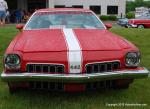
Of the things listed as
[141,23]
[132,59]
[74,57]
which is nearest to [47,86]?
[74,57]

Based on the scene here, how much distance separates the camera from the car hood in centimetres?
556

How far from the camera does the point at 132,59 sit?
5.65 m

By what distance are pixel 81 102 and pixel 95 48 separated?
2.59 feet

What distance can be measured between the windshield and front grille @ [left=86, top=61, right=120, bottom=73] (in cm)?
180

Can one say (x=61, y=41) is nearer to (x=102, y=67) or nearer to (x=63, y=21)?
(x=102, y=67)

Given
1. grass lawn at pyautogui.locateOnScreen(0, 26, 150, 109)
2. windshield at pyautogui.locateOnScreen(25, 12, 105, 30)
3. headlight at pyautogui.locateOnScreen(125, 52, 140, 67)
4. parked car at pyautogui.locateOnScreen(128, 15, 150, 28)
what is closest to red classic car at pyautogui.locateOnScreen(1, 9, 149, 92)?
headlight at pyautogui.locateOnScreen(125, 52, 140, 67)

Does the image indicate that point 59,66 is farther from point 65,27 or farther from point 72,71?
point 65,27

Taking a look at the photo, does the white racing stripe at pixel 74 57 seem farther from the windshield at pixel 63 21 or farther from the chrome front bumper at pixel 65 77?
the windshield at pixel 63 21

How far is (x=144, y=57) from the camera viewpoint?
9664 mm

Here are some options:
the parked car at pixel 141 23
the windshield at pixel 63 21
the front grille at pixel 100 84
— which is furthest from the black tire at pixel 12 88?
the parked car at pixel 141 23

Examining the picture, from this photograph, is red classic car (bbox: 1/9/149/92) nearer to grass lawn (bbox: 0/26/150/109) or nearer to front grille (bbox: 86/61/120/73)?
front grille (bbox: 86/61/120/73)

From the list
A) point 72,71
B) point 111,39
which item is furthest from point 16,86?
point 111,39

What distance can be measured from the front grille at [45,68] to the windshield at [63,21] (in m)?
1.78

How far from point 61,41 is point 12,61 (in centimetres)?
83
